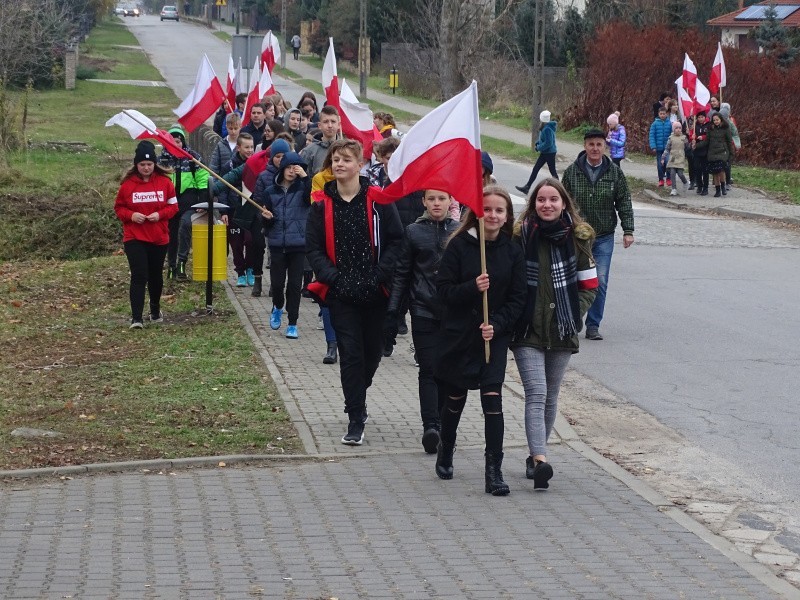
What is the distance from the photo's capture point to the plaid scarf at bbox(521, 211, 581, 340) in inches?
285

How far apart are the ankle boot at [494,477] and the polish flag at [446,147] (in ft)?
4.78

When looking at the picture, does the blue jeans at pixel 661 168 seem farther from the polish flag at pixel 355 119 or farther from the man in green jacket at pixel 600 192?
the man in green jacket at pixel 600 192

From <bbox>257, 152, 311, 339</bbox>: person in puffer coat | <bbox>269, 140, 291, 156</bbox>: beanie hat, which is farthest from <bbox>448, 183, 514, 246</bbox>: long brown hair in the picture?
<bbox>269, 140, 291, 156</bbox>: beanie hat

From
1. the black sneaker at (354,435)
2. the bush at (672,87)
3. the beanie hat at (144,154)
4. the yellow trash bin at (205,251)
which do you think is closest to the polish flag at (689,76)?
the bush at (672,87)

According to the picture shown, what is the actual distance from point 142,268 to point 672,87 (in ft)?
88.5

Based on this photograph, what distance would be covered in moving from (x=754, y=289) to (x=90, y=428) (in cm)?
908

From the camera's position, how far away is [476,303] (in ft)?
23.2

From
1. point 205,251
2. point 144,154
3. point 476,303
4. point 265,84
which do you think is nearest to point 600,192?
point 205,251

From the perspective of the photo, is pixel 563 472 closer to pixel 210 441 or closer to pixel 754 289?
pixel 210 441

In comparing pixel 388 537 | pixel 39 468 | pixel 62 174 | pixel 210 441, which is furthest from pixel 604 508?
pixel 62 174

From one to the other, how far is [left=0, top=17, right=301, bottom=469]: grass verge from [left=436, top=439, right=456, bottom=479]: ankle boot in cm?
110

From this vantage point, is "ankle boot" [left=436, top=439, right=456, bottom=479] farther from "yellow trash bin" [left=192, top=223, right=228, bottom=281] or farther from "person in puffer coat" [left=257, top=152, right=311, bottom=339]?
"yellow trash bin" [left=192, top=223, right=228, bottom=281]

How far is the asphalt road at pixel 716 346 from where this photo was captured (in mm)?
8281

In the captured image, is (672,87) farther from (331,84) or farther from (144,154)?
(144,154)
